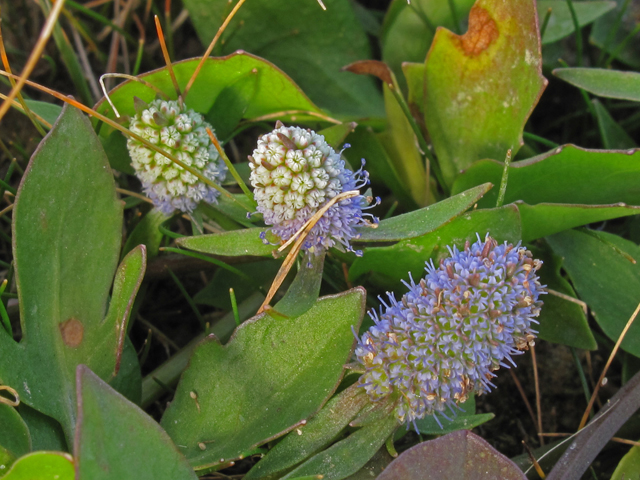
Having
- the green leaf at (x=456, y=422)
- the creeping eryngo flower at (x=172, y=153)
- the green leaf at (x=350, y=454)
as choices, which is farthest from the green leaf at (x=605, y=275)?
the creeping eryngo flower at (x=172, y=153)

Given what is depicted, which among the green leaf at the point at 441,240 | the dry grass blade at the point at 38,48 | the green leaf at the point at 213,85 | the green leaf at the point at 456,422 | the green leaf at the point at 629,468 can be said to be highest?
the dry grass blade at the point at 38,48

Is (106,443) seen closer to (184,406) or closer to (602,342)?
(184,406)

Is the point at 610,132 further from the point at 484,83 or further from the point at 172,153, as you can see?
the point at 172,153

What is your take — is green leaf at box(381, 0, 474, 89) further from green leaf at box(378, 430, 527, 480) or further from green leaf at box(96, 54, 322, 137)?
green leaf at box(378, 430, 527, 480)

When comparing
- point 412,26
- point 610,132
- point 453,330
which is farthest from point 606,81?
point 453,330

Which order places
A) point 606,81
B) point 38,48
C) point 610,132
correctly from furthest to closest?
point 610,132 → point 606,81 → point 38,48

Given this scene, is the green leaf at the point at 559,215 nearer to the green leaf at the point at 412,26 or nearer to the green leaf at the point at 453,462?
the green leaf at the point at 453,462

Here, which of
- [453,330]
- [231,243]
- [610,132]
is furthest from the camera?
[610,132]
